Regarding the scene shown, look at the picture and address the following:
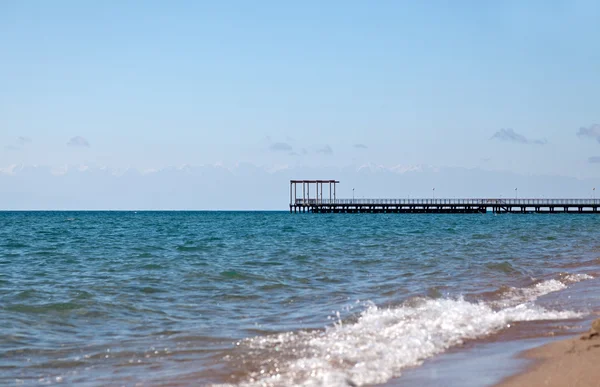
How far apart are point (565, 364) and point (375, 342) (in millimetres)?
2361

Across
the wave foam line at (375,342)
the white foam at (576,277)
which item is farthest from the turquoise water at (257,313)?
the white foam at (576,277)

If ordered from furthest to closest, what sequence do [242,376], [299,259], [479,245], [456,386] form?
[479,245]
[299,259]
[242,376]
[456,386]

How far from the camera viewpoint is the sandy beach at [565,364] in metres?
5.71

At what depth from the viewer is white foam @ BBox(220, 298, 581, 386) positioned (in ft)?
21.5

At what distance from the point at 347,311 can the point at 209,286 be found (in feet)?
14.5

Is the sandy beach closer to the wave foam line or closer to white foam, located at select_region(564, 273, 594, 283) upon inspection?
the wave foam line

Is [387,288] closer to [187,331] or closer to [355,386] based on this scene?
[187,331]

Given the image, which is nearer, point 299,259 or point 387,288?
point 387,288

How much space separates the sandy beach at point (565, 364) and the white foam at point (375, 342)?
45.3 inches

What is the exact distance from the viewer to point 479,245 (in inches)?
1059

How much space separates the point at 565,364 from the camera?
6266mm

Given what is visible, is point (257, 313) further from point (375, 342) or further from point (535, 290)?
point (535, 290)

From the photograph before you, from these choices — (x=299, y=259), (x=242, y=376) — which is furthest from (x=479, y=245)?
(x=242, y=376)

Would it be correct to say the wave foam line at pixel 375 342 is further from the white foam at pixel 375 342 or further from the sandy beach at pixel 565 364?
the sandy beach at pixel 565 364
